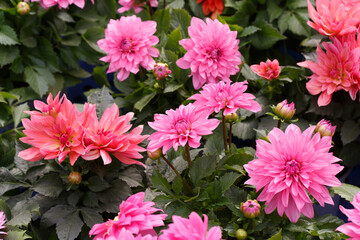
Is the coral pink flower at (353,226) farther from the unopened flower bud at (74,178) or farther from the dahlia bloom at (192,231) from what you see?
the unopened flower bud at (74,178)

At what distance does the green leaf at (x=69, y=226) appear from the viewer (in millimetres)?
853

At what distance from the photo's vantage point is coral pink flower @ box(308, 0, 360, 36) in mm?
1056

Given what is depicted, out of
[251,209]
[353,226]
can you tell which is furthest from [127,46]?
[353,226]

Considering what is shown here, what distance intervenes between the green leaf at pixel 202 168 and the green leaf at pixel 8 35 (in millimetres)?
838

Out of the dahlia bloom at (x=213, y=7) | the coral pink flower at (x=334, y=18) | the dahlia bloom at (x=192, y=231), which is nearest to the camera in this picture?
the dahlia bloom at (x=192, y=231)

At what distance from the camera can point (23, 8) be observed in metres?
1.41

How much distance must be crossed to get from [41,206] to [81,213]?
0.09 metres

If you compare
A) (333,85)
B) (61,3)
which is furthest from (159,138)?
(61,3)

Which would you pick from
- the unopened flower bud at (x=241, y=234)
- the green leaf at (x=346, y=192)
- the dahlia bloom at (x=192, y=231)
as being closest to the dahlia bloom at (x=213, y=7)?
the green leaf at (x=346, y=192)

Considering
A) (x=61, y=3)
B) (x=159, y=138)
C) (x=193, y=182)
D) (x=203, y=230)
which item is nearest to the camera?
(x=203, y=230)

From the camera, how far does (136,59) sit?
3.77ft

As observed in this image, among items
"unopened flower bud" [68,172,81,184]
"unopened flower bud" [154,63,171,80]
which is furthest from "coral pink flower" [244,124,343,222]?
"unopened flower bud" [154,63,171,80]

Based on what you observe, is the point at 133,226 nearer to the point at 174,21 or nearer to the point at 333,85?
the point at 333,85

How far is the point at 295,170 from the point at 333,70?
0.47 metres
